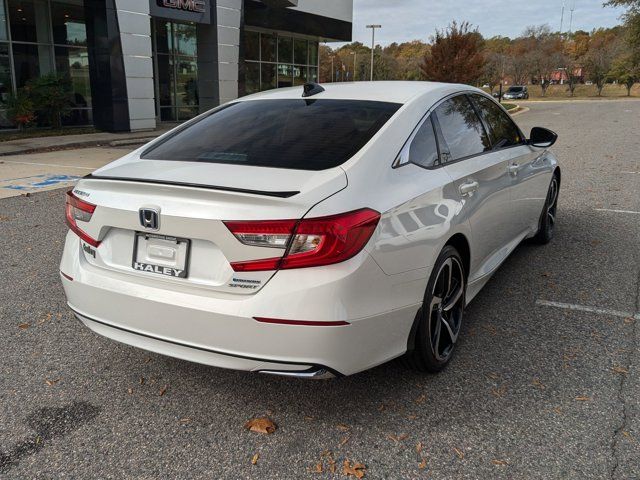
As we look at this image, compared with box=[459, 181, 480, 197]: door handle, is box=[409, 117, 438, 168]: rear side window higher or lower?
higher

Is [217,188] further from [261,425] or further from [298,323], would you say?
[261,425]

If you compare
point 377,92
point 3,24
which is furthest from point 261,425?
point 3,24

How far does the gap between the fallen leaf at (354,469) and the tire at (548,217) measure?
12.6 ft

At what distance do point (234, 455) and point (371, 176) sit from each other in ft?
4.60

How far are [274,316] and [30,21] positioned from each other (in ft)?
63.7

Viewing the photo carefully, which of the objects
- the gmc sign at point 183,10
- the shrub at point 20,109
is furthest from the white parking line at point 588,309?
the gmc sign at point 183,10

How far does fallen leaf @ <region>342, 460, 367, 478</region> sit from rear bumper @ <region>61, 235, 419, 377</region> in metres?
0.39

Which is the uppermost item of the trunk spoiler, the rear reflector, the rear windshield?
the rear windshield

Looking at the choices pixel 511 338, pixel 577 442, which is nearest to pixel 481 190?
pixel 511 338

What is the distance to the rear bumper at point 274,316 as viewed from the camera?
235 cm

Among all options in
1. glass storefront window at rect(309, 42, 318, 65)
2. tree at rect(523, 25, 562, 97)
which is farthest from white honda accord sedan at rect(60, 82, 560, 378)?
tree at rect(523, 25, 562, 97)

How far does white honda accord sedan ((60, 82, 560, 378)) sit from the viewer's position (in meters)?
2.36

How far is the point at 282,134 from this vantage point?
10.3 ft

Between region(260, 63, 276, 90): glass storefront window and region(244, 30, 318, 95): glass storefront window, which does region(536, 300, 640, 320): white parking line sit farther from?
region(260, 63, 276, 90): glass storefront window
